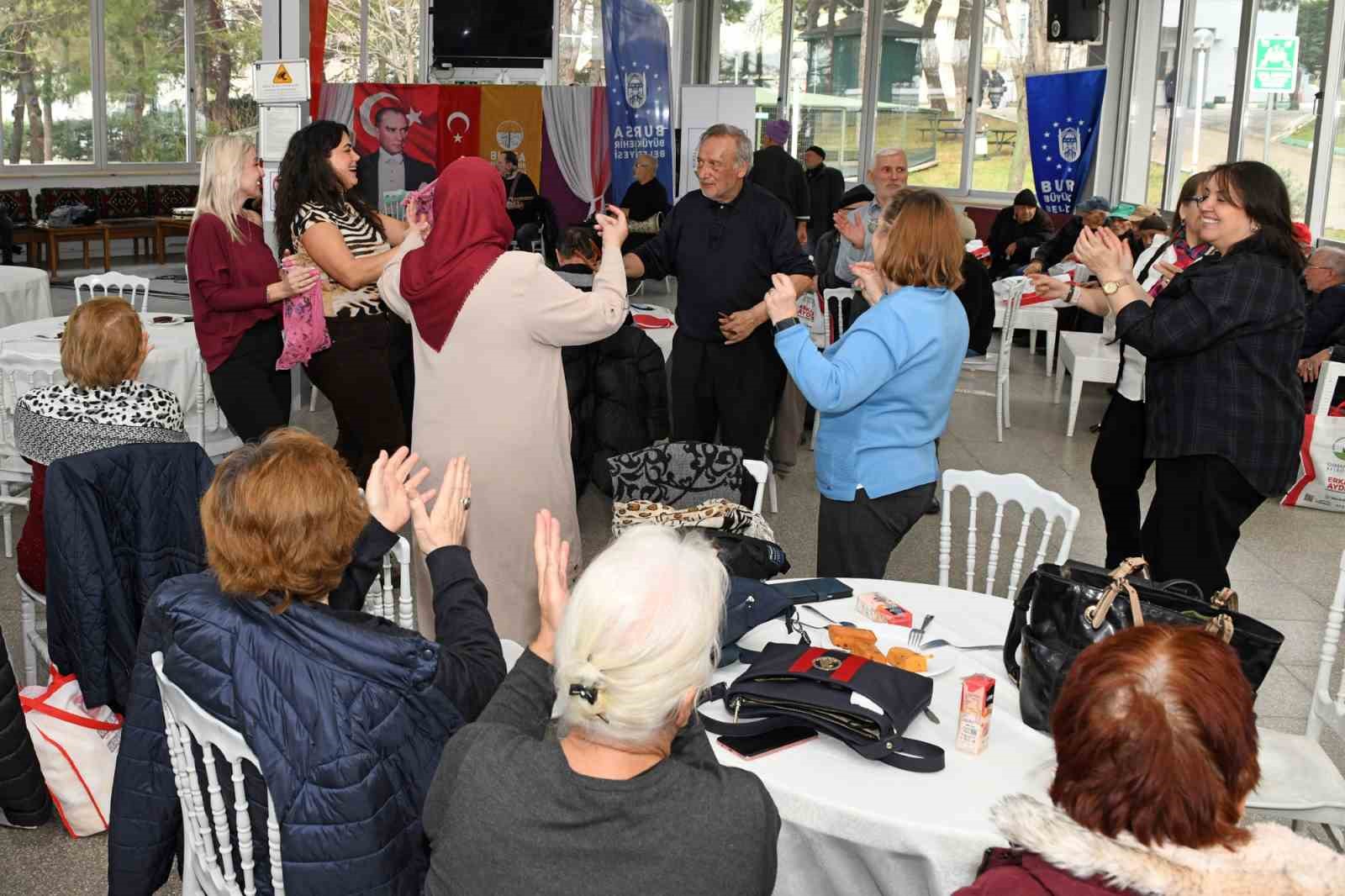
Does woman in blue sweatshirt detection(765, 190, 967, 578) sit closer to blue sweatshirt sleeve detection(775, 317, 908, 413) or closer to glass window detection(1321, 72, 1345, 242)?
blue sweatshirt sleeve detection(775, 317, 908, 413)

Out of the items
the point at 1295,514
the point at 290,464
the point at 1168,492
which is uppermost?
the point at 290,464

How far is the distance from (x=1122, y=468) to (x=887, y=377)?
1142mm

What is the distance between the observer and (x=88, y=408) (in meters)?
3.30

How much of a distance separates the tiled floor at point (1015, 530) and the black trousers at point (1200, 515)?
0.78m

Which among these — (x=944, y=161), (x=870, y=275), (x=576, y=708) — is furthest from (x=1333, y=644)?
(x=944, y=161)

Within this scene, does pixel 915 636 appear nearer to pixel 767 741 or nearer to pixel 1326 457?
pixel 767 741

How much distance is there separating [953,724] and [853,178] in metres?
13.7

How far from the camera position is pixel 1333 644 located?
8.98ft

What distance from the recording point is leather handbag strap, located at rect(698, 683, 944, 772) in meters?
2.05

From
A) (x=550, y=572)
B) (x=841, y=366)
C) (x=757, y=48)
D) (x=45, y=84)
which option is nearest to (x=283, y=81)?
(x=841, y=366)

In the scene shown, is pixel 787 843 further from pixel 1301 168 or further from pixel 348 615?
pixel 1301 168

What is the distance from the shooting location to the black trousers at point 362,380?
4266 millimetres

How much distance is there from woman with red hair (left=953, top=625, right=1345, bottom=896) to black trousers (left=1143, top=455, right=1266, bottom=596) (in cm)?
185

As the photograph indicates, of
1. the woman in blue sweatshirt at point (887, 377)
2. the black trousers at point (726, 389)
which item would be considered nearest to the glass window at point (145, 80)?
the black trousers at point (726, 389)
